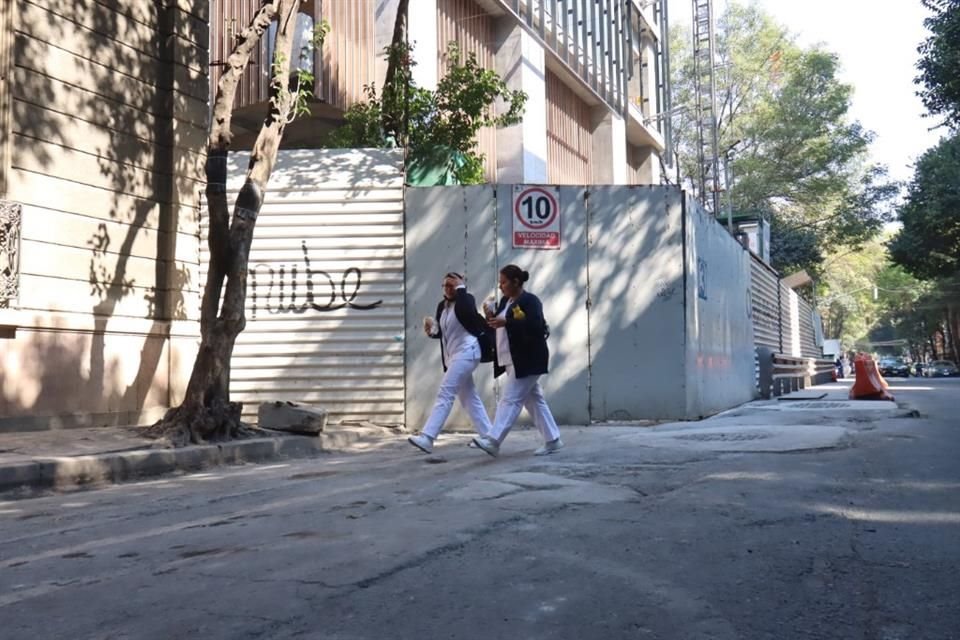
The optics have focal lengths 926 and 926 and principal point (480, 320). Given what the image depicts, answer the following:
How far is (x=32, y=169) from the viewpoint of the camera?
9.54m

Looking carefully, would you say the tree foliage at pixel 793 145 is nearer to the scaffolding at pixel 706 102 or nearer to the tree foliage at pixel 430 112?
the scaffolding at pixel 706 102

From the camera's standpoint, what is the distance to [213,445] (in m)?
8.93

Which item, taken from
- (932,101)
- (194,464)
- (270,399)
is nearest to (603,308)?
(270,399)

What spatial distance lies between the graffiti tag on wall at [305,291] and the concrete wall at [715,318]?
4345mm

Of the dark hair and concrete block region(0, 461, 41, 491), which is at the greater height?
the dark hair

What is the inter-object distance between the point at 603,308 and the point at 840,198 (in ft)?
119

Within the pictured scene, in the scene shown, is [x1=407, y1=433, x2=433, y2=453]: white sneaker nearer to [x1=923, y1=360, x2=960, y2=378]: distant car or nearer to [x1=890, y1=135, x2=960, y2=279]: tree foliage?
[x1=890, y1=135, x2=960, y2=279]: tree foliage

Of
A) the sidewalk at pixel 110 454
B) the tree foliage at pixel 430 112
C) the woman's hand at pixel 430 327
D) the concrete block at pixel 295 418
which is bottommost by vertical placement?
the sidewalk at pixel 110 454

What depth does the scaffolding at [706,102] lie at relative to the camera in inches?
1470

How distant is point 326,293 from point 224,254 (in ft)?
7.85

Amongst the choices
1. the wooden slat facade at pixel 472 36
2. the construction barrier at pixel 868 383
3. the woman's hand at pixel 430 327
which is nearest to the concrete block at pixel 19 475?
the woman's hand at pixel 430 327

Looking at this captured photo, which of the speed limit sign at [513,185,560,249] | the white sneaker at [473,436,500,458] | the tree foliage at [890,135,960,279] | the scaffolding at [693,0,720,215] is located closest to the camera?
the white sneaker at [473,436,500,458]

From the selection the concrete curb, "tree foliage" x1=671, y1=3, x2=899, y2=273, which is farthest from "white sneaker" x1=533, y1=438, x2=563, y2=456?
"tree foliage" x1=671, y1=3, x2=899, y2=273

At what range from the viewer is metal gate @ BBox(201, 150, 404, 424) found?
11.9 meters
